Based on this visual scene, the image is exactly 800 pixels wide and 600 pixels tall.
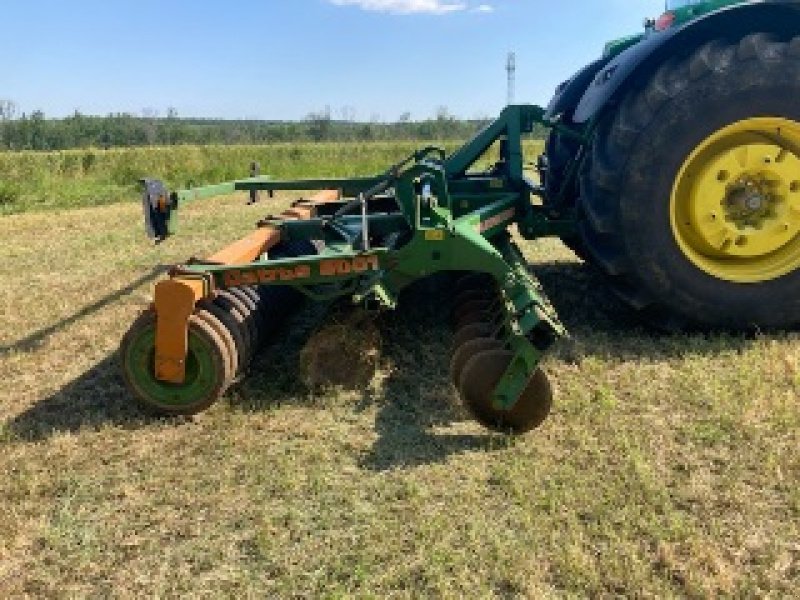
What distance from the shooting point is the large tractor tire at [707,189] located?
3.47m

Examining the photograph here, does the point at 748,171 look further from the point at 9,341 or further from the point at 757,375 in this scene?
the point at 9,341

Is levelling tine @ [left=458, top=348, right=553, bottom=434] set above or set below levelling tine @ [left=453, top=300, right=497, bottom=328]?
below

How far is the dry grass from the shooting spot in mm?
2039

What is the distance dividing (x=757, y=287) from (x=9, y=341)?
13.5 feet

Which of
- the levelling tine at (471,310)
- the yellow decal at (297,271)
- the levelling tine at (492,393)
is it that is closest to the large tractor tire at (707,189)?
the levelling tine at (471,310)

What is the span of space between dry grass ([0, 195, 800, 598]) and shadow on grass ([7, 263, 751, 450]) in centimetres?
1

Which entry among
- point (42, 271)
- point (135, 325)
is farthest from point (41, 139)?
point (135, 325)

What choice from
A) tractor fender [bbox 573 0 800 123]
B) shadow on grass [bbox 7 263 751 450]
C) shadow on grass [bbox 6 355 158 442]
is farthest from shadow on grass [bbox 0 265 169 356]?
tractor fender [bbox 573 0 800 123]

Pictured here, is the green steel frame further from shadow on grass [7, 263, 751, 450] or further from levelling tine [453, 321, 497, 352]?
shadow on grass [7, 263, 751, 450]

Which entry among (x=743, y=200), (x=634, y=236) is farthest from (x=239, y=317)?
(x=743, y=200)

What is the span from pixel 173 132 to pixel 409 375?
210ft

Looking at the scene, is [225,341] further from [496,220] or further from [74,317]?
[74,317]

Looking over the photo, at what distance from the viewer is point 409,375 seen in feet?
11.3

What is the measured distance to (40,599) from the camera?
202cm
